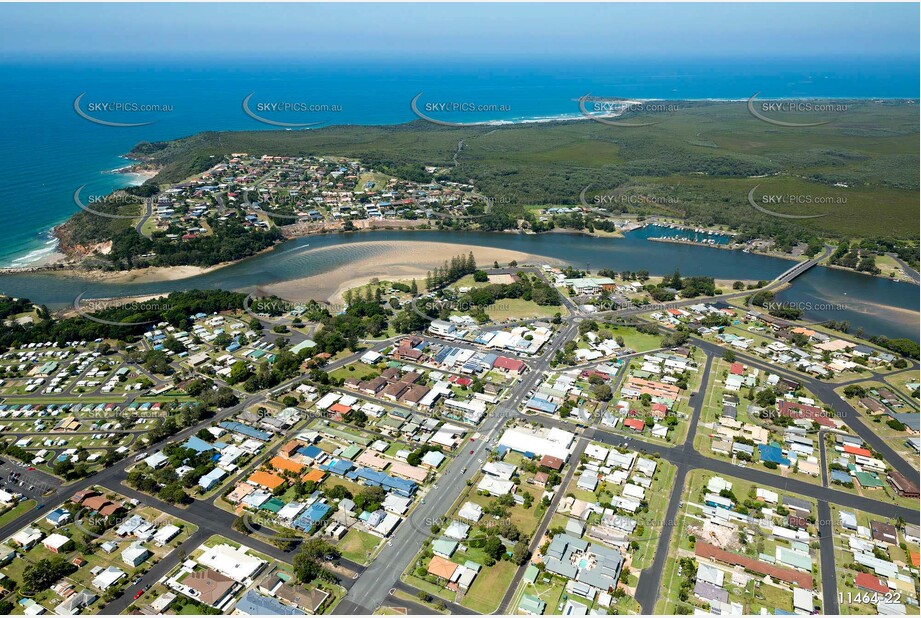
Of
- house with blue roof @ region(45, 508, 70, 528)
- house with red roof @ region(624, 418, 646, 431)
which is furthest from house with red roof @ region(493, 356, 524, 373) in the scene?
house with blue roof @ region(45, 508, 70, 528)

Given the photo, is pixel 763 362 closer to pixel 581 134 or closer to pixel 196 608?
pixel 196 608

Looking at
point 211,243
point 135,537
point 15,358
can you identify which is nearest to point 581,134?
point 211,243
